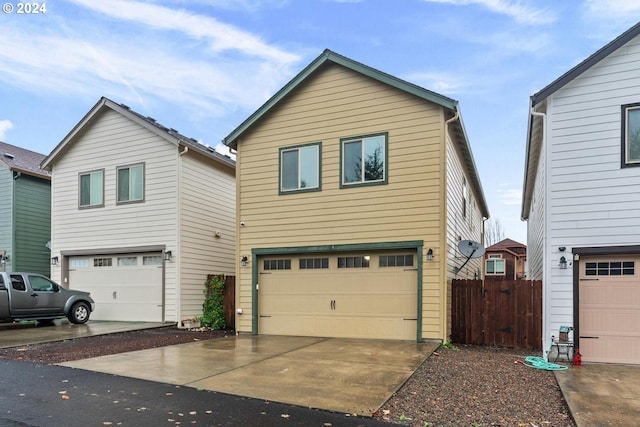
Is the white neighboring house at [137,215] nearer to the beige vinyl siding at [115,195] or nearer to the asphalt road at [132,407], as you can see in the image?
the beige vinyl siding at [115,195]

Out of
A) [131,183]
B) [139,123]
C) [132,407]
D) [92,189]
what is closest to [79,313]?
[92,189]

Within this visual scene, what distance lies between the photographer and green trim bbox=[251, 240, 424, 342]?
32.4ft

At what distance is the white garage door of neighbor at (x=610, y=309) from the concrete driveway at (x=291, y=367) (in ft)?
9.90

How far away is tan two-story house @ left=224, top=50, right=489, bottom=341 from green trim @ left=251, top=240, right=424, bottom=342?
0.09ft

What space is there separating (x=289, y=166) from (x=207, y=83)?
336 inches

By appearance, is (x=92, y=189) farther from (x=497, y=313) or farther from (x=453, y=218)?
(x=497, y=313)

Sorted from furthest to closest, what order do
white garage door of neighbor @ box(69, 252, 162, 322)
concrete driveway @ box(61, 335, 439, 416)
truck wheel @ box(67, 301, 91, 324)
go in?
1. white garage door of neighbor @ box(69, 252, 162, 322)
2. truck wheel @ box(67, 301, 91, 324)
3. concrete driveway @ box(61, 335, 439, 416)

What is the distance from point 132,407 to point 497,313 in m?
8.05

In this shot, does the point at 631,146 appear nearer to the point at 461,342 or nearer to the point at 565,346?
the point at 565,346

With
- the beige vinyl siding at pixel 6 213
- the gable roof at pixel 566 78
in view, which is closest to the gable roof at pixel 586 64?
the gable roof at pixel 566 78

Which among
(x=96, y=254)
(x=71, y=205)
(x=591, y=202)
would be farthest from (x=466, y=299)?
(x=71, y=205)

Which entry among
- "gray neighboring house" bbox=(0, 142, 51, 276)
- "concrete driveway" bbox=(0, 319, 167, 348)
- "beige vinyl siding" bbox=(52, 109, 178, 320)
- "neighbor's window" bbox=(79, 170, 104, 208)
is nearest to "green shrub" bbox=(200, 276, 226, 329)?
"beige vinyl siding" bbox=(52, 109, 178, 320)

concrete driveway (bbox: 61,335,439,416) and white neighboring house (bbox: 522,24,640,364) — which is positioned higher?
white neighboring house (bbox: 522,24,640,364)

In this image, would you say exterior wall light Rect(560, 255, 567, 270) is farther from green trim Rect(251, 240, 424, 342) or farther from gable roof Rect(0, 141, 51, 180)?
gable roof Rect(0, 141, 51, 180)
